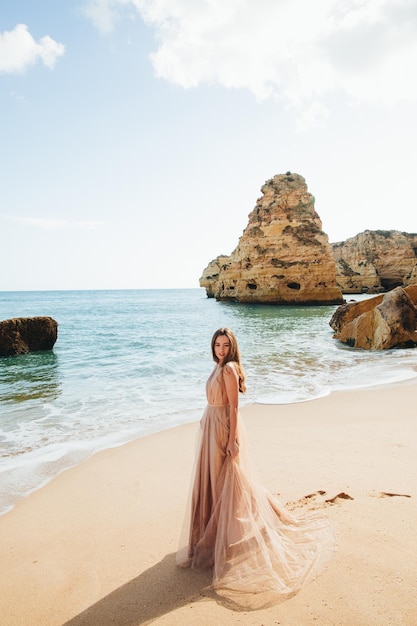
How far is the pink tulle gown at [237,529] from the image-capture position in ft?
8.40

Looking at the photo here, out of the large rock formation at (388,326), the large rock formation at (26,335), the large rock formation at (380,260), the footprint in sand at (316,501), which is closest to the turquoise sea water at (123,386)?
the large rock formation at (26,335)

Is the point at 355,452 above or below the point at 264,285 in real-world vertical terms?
below

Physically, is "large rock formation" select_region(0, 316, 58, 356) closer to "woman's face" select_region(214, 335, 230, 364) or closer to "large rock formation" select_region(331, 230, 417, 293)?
"woman's face" select_region(214, 335, 230, 364)

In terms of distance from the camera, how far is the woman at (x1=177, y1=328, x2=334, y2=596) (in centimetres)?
262

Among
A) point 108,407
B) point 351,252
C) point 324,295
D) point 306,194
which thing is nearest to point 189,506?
point 108,407

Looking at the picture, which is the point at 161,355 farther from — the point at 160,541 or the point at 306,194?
the point at 306,194

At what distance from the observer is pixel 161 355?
15.6 metres

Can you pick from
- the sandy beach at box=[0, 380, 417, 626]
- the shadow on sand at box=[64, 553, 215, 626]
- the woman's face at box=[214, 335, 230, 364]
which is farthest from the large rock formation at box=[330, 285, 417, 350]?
the shadow on sand at box=[64, 553, 215, 626]

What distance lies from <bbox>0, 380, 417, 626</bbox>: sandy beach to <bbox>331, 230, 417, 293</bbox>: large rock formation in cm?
6452

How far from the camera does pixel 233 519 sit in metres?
2.78

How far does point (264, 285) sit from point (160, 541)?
44.6m

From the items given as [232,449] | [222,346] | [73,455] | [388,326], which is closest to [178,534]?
[232,449]

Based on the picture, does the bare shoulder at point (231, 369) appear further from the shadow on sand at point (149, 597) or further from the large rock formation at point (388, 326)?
the large rock formation at point (388, 326)

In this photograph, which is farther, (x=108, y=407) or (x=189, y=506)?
(x=108, y=407)
